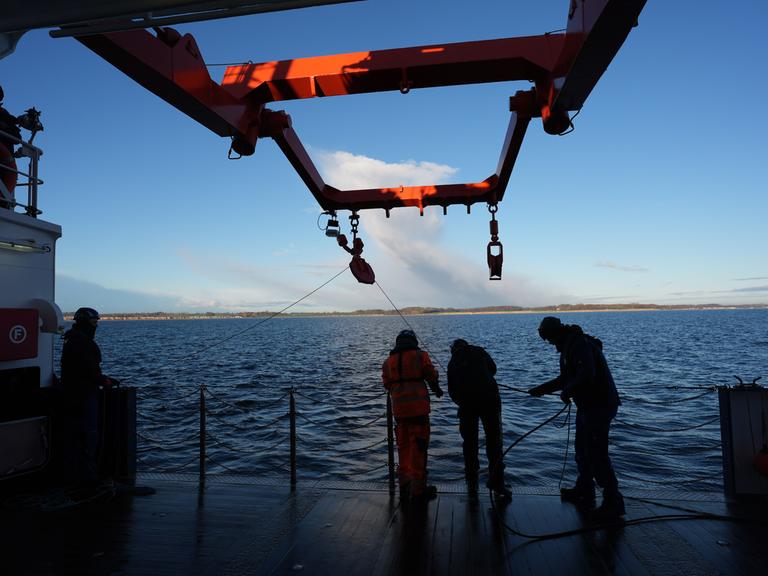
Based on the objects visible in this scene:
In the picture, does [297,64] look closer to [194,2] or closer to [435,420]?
[194,2]

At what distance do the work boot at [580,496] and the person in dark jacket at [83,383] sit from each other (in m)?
5.71

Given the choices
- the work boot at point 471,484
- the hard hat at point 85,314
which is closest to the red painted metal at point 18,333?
the hard hat at point 85,314

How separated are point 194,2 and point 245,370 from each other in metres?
30.4

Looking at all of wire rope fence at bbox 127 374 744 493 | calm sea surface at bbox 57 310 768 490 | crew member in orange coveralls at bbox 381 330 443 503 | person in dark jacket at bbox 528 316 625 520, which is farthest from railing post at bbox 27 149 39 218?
person in dark jacket at bbox 528 316 625 520

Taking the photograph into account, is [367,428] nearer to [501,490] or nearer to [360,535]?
[501,490]

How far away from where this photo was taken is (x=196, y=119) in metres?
4.23

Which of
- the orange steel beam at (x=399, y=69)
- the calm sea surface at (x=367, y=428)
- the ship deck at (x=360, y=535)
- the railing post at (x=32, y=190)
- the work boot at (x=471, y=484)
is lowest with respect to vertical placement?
the calm sea surface at (x=367, y=428)

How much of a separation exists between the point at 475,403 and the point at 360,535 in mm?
1954

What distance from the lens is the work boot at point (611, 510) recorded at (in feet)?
15.4

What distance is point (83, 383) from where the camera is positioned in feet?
17.7

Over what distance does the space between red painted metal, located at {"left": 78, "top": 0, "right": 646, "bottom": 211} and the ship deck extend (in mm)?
3912

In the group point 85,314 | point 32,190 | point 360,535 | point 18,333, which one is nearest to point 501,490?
point 360,535

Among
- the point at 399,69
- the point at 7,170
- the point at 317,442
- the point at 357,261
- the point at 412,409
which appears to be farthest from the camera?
the point at 317,442

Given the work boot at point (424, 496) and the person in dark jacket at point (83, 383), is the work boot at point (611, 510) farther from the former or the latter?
the person in dark jacket at point (83, 383)
